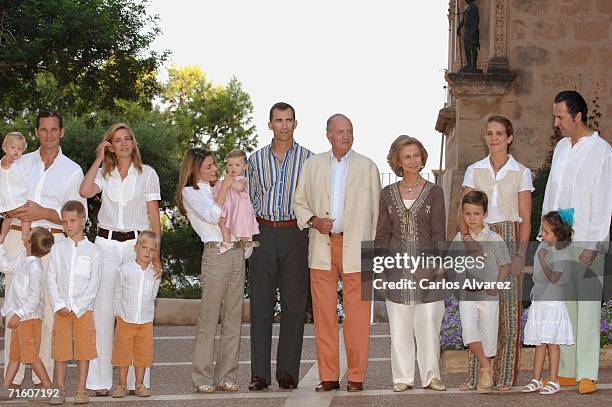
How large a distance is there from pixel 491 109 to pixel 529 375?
11.1 meters

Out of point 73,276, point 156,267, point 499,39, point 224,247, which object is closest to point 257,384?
Answer: point 224,247

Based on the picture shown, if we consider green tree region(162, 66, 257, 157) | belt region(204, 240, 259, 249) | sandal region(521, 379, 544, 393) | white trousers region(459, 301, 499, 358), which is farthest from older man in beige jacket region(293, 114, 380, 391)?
green tree region(162, 66, 257, 157)

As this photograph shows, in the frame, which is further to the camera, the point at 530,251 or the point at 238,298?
the point at 530,251

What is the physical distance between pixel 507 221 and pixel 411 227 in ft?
2.43

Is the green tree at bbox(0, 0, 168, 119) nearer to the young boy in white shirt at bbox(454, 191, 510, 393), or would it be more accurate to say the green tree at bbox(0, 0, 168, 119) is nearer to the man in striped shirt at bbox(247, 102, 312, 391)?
the man in striped shirt at bbox(247, 102, 312, 391)

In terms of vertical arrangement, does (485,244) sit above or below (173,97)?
below

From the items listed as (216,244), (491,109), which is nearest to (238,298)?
(216,244)

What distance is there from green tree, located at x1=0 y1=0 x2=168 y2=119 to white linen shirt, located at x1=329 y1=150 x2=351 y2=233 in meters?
11.6

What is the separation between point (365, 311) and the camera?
10.4m

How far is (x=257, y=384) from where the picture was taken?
1050 centimetres

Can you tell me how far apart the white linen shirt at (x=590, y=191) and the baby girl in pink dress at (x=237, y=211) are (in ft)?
8.03

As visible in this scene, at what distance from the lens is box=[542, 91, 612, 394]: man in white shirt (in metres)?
9.84

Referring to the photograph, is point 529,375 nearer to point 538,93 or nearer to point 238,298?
point 238,298

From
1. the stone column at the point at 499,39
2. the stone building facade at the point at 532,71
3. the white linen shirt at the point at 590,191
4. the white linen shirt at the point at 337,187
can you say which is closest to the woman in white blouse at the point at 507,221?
the white linen shirt at the point at 590,191
